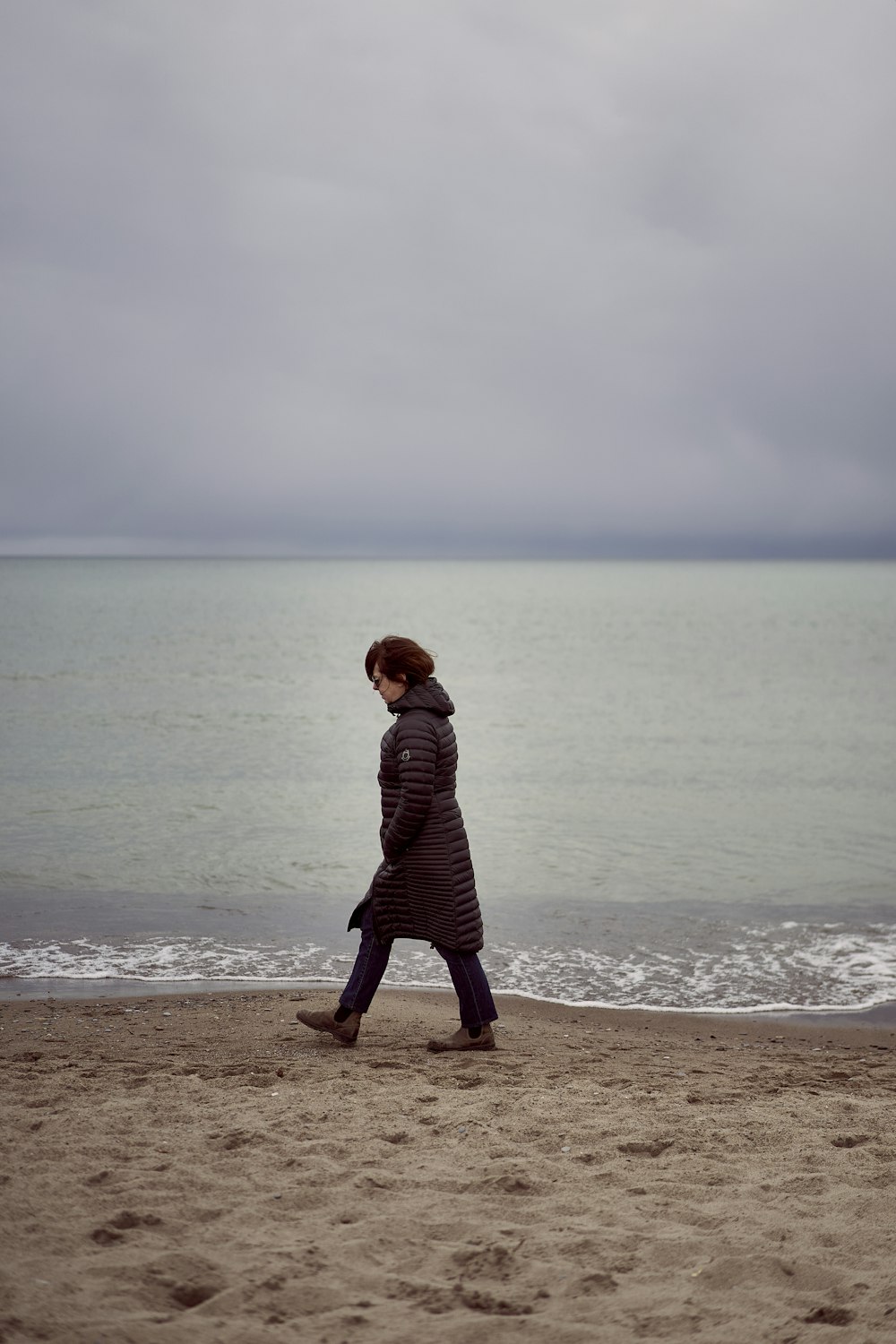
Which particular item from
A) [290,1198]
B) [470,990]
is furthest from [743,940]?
[290,1198]

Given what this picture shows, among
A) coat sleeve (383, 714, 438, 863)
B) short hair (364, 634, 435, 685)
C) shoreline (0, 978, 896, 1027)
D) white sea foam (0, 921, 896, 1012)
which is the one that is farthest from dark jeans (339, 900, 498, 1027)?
white sea foam (0, 921, 896, 1012)

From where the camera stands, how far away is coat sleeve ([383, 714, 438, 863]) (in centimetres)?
558

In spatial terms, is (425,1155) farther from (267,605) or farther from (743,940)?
(267,605)

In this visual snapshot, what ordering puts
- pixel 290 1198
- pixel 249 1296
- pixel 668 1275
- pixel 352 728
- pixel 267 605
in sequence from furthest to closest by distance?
pixel 267 605 → pixel 352 728 → pixel 290 1198 → pixel 668 1275 → pixel 249 1296

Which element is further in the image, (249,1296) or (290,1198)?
(290,1198)

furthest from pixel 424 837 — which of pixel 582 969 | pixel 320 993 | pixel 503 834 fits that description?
pixel 503 834

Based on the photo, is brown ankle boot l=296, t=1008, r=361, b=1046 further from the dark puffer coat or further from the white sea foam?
the white sea foam

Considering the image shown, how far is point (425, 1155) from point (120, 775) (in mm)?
12967

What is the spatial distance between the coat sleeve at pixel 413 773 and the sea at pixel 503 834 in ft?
9.44

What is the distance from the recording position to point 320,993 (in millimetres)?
7684

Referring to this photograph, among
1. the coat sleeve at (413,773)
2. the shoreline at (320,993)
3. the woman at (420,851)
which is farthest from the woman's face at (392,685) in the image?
the shoreline at (320,993)

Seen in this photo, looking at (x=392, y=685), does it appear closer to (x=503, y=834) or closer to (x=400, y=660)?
(x=400, y=660)

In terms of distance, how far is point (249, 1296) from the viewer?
3184mm

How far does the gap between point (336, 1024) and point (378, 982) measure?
1.19 ft
